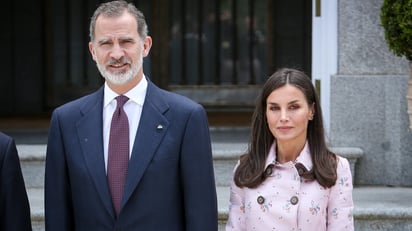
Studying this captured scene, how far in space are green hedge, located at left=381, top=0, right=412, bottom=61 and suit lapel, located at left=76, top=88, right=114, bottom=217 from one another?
2.63m

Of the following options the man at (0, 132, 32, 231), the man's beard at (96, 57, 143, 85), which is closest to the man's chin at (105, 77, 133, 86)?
the man's beard at (96, 57, 143, 85)

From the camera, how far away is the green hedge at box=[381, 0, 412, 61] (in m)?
5.71

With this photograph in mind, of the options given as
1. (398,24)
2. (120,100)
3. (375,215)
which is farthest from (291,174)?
(398,24)

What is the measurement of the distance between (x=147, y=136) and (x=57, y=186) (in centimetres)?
42

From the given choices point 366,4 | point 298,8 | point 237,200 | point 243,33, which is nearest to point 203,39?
point 243,33

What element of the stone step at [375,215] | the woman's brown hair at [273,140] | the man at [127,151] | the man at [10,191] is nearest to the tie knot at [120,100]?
the man at [127,151]

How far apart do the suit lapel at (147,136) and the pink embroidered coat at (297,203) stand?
0.48m

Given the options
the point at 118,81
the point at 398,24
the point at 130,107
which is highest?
the point at 398,24

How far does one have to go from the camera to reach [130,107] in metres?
3.70

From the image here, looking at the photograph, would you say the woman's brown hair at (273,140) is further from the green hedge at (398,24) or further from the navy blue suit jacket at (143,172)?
the green hedge at (398,24)

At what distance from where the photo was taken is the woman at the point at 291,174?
3.76 m

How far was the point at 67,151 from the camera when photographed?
3.67 meters

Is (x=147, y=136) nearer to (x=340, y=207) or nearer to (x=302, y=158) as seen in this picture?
(x=302, y=158)

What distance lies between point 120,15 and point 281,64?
6.88 meters
